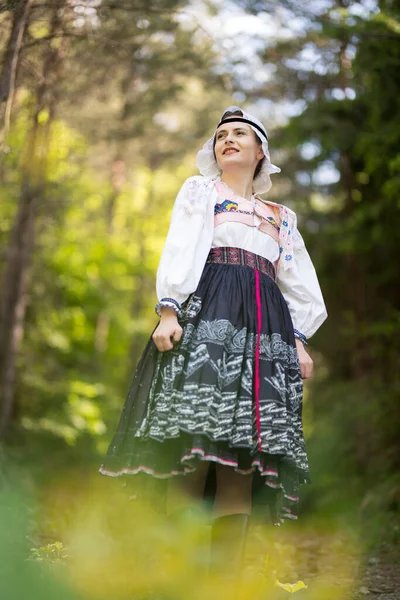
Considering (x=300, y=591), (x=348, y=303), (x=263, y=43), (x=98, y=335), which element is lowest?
(x=300, y=591)

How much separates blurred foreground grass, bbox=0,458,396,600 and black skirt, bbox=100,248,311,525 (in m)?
0.30

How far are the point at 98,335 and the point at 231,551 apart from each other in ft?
28.9

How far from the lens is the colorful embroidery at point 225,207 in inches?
116

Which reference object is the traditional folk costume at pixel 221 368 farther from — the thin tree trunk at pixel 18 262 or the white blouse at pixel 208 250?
the thin tree trunk at pixel 18 262

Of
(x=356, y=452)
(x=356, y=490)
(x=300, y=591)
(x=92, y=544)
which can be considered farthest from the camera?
(x=356, y=452)

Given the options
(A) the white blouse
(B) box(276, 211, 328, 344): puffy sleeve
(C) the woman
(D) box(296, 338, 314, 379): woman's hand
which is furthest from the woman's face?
(D) box(296, 338, 314, 379): woman's hand

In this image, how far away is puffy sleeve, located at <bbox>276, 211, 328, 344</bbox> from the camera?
3.03m

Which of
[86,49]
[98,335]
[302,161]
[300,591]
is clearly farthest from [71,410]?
[300,591]

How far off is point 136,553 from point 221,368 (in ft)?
5.47

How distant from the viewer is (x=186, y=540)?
2664mm

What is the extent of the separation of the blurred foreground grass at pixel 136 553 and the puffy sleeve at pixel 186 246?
88 cm

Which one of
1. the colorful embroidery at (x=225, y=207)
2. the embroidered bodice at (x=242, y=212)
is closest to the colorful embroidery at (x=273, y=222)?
the embroidered bodice at (x=242, y=212)

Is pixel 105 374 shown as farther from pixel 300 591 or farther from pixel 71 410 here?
pixel 300 591

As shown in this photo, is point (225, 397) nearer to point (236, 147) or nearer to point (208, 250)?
point (208, 250)
